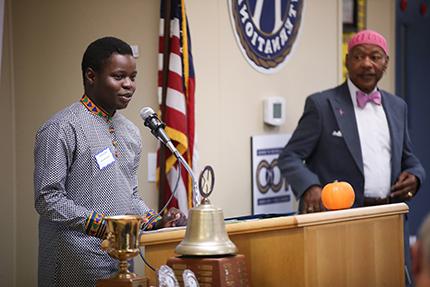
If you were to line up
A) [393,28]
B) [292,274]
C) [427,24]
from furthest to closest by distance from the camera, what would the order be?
1. [427,24]
2. [393,28]
3. [292,274]

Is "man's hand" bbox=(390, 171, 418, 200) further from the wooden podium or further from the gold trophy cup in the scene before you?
the gold trophy cup

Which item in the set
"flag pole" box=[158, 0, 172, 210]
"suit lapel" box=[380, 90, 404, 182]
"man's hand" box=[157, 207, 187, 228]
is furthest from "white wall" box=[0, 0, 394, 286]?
"man's hand" box=[157, 207, 187, 228]

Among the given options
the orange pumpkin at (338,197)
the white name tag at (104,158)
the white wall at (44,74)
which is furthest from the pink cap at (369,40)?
the white name tag at (104,158)

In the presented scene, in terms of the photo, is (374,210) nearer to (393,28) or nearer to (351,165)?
(351,165)

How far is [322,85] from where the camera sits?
6223 mm

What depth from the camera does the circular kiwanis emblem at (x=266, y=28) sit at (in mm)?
5523

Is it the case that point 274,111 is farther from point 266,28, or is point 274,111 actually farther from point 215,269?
point 215,269

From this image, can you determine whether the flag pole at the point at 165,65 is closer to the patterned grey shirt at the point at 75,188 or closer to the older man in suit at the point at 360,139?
the older man in suit at the point at 360,139

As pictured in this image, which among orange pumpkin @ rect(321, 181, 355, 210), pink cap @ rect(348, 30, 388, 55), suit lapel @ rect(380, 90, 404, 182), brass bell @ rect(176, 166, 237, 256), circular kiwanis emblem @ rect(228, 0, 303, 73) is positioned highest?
circular kiwanis emblem @ rect(228, 0, 303, 73)

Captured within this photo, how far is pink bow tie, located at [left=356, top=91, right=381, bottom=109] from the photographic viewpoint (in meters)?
5.00

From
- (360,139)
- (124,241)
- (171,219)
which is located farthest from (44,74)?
(124,241)

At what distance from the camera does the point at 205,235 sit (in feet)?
9.35

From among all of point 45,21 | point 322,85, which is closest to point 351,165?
point 322,85

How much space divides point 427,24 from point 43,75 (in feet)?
12.5
